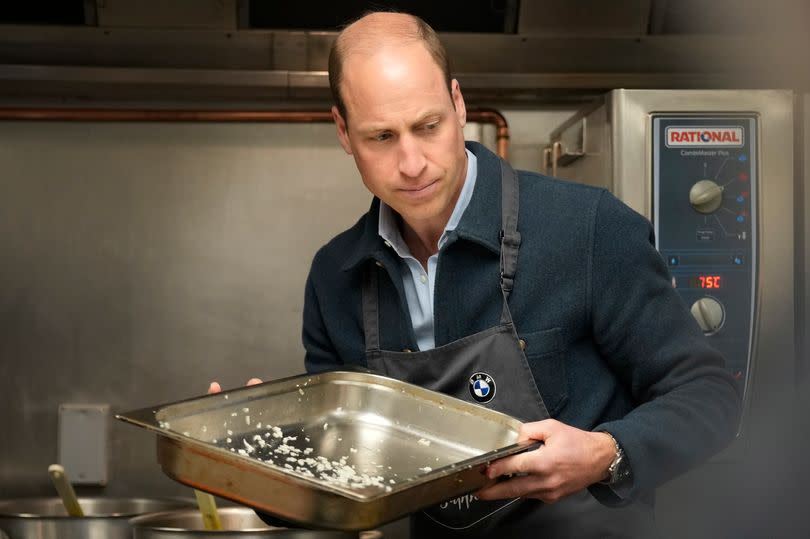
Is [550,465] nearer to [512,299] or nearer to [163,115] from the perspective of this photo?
[512,299]

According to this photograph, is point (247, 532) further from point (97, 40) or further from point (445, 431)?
point (97, 40)

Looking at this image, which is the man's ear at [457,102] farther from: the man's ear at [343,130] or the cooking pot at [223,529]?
the cooking pot at [223,529]

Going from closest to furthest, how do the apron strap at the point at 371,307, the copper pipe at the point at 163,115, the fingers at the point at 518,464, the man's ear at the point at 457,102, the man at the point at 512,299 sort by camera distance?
1. the fingers at the point at 518,464
2. the man at the point at 512,299
3. the man's ear at the point at 457,102
4. the apron strap at the point at 371,307
5. the copper pipe at the point at 163,115

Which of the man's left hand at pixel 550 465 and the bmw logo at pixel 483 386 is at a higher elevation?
the bmw logo at pixel 483 386

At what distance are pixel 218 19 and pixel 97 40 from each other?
0.91 feet

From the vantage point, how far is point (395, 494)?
38.2 inches

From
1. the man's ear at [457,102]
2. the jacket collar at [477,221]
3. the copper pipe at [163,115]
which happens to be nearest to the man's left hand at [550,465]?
the jacket collar at [477,221]

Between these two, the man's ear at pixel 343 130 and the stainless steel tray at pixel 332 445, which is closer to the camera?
the stainless steel tray at pixel 332 445

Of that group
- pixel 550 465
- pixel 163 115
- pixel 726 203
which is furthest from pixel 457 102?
pixel 163 115

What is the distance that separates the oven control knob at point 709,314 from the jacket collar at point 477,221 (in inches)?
24.3

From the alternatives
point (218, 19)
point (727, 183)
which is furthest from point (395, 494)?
point (218, 19)

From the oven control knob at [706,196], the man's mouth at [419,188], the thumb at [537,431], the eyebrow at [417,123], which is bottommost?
the thumb at [537,431]

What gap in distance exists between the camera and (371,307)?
60.6 inches

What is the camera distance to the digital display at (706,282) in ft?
6.26
